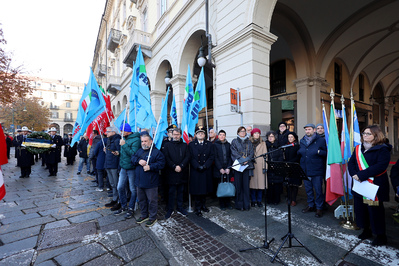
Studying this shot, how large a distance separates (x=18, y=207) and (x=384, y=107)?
25745mm

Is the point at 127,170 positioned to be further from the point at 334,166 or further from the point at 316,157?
the point at 334,166

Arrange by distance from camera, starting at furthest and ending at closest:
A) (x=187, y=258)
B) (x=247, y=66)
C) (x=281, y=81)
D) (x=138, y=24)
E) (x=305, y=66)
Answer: (x=138, y=24) → (x=281, y=81) → (x=305, y=66) → (x=247, y=66) → (x=187, y=258)

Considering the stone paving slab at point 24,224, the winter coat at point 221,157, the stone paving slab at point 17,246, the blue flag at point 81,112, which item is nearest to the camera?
the stone paving slab at point 17,246

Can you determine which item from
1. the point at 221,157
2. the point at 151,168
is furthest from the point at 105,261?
the point at 221,157

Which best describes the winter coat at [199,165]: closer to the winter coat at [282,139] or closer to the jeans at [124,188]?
the jeans at [124,188]

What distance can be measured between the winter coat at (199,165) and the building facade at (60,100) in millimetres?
66094

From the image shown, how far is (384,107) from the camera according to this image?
58.2ft

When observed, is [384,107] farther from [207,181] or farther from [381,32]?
[207,181]

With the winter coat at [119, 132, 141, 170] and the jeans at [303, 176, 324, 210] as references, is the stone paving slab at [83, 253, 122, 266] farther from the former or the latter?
the jeans at [303, 176, 324, 210]

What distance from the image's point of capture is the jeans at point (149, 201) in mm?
3844

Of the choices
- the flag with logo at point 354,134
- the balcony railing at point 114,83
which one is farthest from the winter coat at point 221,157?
the balcony railing at point 114,83

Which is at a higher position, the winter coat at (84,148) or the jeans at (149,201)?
the winter coat at (84,148)

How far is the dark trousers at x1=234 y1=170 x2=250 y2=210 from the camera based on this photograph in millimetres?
4488

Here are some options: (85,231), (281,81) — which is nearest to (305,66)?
(281,81)
